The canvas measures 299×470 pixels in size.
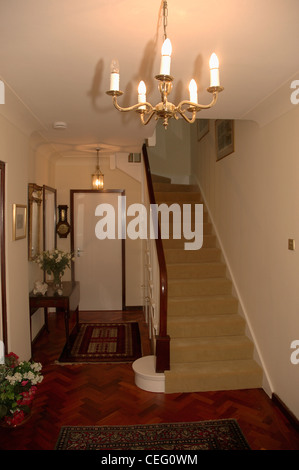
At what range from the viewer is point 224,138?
4035 millimetres

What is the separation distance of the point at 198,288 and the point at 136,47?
2.61 meters

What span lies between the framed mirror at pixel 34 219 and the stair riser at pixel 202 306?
180cm

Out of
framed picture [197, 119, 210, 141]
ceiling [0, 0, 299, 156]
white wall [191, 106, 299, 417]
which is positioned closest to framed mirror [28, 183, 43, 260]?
ceiling [0, 0, 299, 156]

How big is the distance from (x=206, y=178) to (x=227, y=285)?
5.84 ft

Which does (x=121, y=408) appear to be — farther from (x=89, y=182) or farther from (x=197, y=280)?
(x=89, y=182)

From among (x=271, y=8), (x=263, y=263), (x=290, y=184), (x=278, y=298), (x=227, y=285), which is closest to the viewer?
(x=271, y=8)

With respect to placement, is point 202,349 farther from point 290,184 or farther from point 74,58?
point 74,58

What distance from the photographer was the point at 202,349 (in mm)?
3217

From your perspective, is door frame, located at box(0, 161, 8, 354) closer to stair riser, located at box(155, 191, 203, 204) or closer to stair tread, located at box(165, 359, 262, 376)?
stair tread, located at box(165, 359, 262, 376)

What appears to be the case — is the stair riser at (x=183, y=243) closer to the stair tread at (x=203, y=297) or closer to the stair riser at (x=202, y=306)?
the stair tread at (x=203, y=297)

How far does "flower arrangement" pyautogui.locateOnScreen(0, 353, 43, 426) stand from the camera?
2.35 metres

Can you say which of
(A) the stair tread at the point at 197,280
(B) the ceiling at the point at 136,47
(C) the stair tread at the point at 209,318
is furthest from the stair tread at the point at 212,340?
(B) the ceiling at the point at 136,47

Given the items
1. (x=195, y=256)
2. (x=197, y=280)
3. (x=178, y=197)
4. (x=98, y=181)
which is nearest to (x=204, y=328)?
(x=197, y=280)
